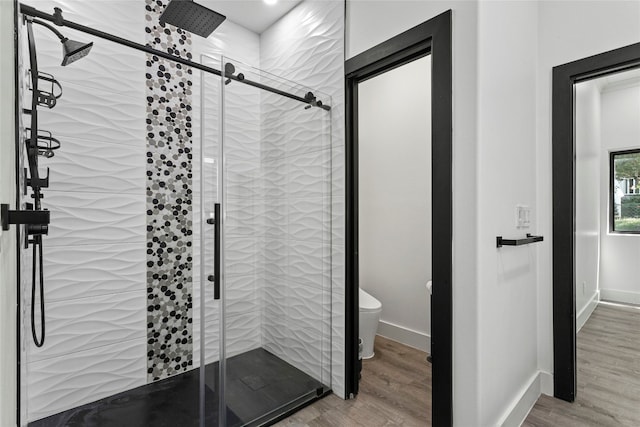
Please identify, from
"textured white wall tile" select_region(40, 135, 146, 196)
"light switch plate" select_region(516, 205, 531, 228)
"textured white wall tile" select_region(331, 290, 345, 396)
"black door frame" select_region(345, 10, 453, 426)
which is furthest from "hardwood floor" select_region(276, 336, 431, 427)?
"textured white wall tile" select_region(40, 135, 146, 196)

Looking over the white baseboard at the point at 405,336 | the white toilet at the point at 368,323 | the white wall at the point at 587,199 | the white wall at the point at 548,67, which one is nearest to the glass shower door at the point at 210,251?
the white toilet at the point at 368,323

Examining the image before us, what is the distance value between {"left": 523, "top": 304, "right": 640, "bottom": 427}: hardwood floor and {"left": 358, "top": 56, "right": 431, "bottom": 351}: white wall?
99 centimetres

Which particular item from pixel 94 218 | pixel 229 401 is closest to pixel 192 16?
pixel 94 218

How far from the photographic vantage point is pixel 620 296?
1.98 meters

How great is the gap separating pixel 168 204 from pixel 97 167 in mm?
468

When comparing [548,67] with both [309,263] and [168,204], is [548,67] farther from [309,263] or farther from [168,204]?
[168,204]

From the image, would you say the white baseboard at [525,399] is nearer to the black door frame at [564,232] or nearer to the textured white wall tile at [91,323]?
the black door frame at [564,232]

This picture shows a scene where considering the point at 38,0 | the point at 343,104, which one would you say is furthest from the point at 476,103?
the point at 38,0

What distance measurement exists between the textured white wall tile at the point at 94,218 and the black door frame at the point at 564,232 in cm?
264

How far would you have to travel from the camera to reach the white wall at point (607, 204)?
1.88 meters

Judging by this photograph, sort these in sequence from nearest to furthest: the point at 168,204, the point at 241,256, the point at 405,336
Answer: the point at 241,256, the point at 168,204, the point at 405,336

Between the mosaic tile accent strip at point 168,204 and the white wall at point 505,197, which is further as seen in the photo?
the mosaic tile accent strip at point 168,204

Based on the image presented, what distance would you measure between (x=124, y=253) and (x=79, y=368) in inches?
27.6

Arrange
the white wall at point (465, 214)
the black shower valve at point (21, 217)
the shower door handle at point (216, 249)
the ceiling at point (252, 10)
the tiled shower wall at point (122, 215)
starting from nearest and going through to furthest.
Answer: the black shower valve at point (21, 217), the white wall at point (465, 214), the shower door handle at point (216, 249), the tiled shower wall at point (122, 215), the ceiling at point (252, 10)
